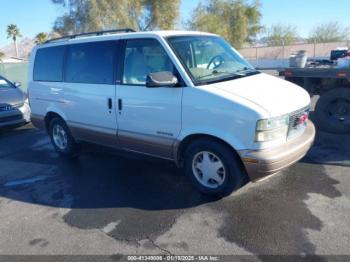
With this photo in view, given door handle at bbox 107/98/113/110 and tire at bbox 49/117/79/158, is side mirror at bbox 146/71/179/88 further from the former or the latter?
tire at bbox 49/117/79/158

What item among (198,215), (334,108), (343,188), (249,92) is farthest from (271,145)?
(334,108)

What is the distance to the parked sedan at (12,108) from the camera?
800cm

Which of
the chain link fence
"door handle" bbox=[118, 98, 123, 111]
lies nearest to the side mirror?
"door handle" bbox=[118, 98, 123, 111]

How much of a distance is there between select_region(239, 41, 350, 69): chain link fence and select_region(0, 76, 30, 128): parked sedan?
71.5 ft

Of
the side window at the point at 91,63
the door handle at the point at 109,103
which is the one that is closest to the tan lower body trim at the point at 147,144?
the door handle at the point at 109,103

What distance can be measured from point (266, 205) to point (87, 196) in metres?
2.28

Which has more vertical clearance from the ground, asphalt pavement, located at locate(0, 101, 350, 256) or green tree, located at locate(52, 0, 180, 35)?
green tree, located at locate(52, 0, 180, 35)

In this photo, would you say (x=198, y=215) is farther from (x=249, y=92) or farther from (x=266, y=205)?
(x=249, y=92)

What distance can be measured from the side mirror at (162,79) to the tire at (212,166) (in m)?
0.76

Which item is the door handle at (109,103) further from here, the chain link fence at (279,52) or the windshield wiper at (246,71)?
the chain link fence at (279,52)

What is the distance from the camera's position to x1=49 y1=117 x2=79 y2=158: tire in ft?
19.4

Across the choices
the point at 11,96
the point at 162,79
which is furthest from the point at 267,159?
the point at 11,96

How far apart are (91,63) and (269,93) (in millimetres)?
2719

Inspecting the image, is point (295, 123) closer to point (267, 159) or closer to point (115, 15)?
point (267, 159)
